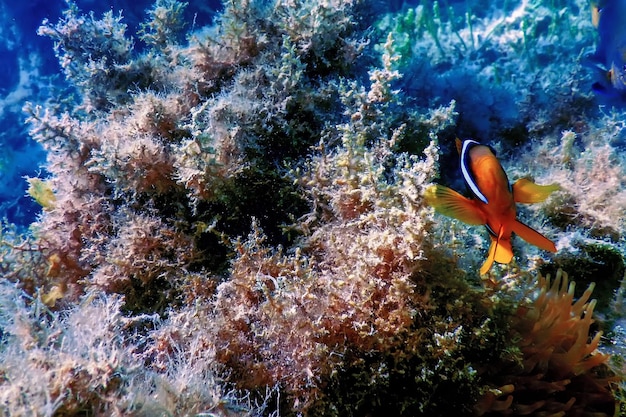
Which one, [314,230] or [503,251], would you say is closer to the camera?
[503,251]

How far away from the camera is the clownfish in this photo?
1646mm

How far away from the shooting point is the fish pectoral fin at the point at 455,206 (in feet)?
5.37

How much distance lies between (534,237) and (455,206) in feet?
1.14

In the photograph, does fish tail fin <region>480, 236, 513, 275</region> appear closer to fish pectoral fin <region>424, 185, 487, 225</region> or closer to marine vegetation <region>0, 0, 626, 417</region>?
marine vegetation <region>0, 0, 626, 417</region>

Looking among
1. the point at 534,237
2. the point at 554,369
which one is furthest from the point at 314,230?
the point at 554,369

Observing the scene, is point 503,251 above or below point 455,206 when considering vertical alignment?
below

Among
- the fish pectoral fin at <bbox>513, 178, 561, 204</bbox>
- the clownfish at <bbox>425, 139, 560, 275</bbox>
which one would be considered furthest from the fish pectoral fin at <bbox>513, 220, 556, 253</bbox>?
the fish pectoral fin at <bbox>513, 178, 561, 204</bbox>

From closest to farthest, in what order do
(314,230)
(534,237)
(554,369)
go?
1. (534,237)
2. (554,369)
3. (314,230)

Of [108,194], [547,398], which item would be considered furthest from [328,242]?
[108,194]

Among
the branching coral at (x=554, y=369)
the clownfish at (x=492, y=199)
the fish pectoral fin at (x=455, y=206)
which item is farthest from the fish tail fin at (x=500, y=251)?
the branching coral at (x=554, y=369)

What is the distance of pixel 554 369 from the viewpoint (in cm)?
234

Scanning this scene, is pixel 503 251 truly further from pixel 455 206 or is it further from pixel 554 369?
pixel 554 369

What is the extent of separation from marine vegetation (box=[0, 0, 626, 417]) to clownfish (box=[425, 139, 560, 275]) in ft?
0.04

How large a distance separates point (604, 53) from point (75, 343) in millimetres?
3933
